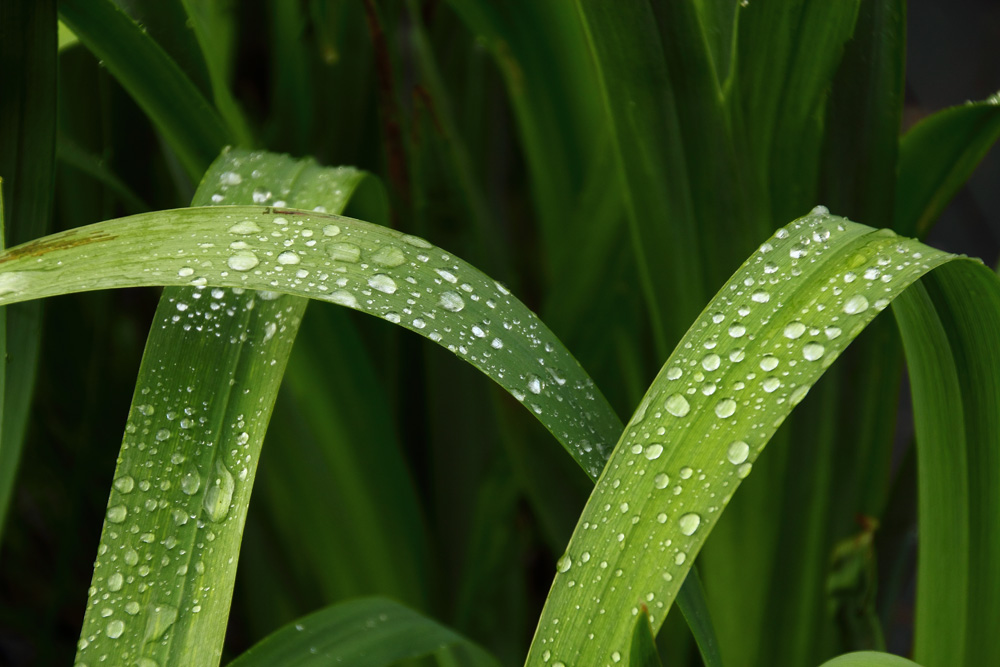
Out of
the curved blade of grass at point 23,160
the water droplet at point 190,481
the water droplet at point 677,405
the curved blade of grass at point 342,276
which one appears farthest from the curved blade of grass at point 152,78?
the water droplet at point 677,405

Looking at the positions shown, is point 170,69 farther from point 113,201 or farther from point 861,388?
point 861,388

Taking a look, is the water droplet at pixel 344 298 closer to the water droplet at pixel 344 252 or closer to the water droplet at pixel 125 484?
the water droplet at pixel 344 252

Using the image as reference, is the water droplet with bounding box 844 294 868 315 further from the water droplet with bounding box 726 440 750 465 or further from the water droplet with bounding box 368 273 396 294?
the water droplet with bounding box 368 273 396 294

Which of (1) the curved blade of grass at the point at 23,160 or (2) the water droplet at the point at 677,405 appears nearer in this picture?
(2) the water droplet at the point at 677,405

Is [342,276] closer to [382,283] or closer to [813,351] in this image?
[382,283]

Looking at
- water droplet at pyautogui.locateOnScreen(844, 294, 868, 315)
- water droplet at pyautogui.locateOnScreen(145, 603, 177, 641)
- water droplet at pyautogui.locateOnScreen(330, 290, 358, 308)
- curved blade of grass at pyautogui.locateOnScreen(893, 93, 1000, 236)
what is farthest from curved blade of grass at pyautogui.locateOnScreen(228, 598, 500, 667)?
curved blade of grass at pyautogui.locateOnScreen(893, 93, 1000, 236)

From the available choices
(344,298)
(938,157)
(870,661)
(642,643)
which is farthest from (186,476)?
(938,157)
